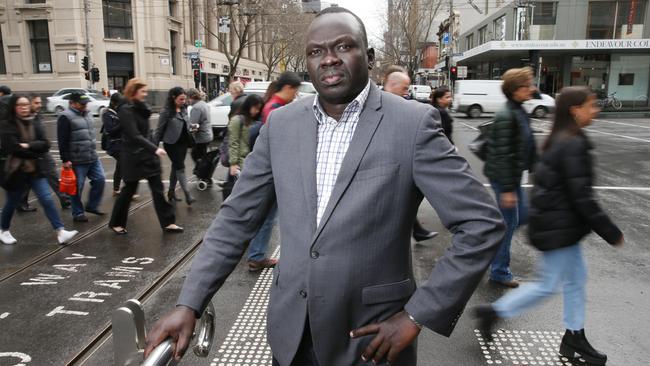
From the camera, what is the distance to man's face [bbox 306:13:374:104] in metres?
1.60

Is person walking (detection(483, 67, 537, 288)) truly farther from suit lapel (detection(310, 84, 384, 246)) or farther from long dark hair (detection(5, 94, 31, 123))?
long dark hair (detection(5, 94, 31, 123))

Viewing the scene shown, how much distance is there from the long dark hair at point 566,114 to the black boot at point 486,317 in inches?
45.4

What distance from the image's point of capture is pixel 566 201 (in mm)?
3197

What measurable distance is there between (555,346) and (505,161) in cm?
145

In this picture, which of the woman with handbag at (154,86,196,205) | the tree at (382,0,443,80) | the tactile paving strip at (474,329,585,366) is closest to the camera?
the tactile paving strip at (474,329,585,366)

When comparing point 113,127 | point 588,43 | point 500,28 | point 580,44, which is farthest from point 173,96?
point 500,28

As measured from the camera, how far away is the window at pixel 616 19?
107 feet

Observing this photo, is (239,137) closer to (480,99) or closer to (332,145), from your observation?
(332,145)

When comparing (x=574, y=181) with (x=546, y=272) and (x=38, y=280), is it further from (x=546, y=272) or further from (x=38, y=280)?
(x=38, y=280)

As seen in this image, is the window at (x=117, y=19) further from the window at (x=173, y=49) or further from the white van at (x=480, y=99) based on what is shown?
the white van at (x=480, y=99)

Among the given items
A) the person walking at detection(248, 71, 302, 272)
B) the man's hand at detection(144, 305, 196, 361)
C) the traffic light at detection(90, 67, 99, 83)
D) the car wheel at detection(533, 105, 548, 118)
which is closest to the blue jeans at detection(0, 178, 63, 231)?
the person walking at detection(248, 71, 302, 272)

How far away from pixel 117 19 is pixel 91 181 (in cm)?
3190

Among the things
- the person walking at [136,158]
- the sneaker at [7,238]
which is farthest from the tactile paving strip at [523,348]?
the sneaker at [7,238]

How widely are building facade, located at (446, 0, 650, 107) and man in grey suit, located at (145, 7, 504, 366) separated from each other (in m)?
34.3
